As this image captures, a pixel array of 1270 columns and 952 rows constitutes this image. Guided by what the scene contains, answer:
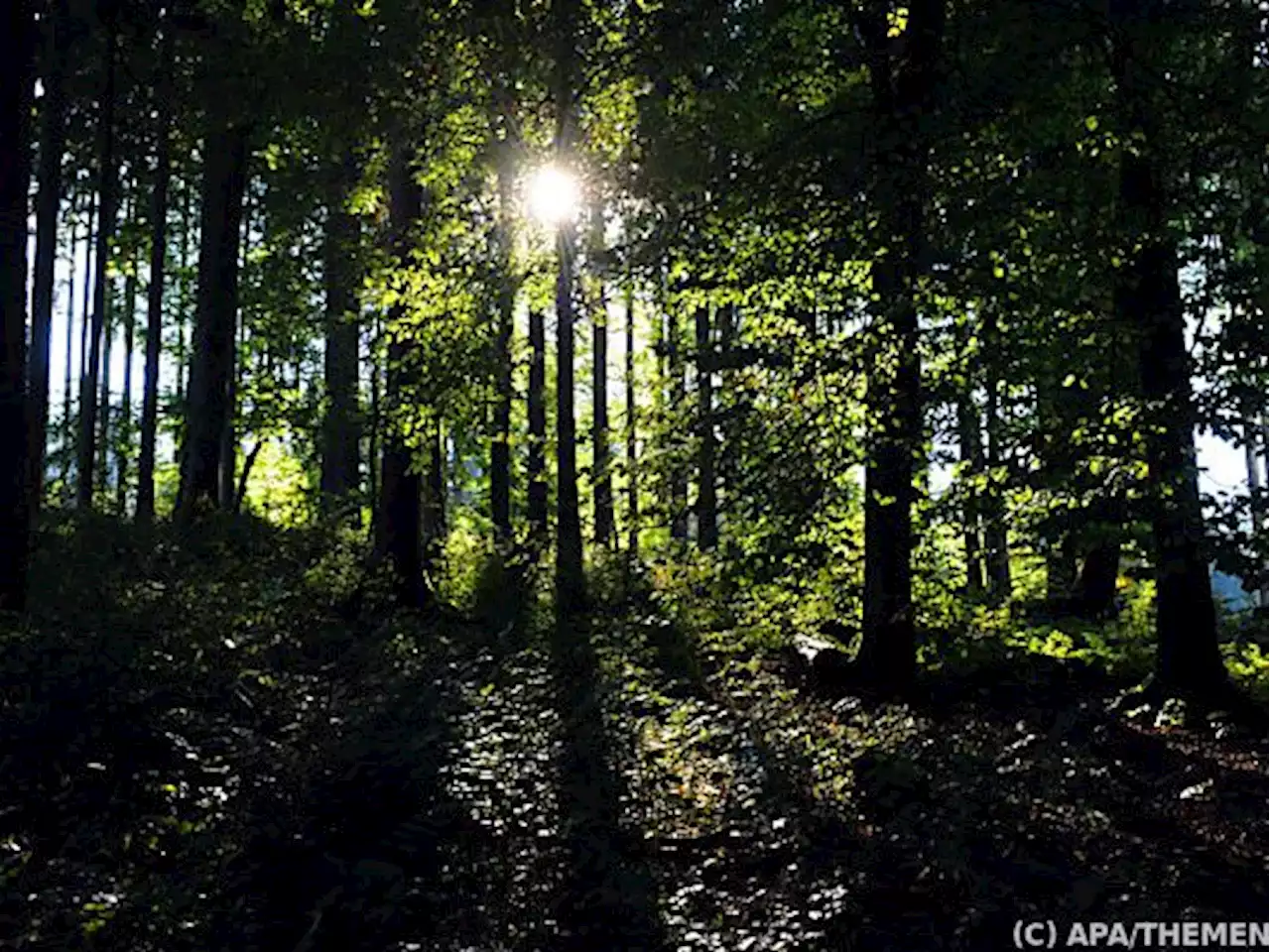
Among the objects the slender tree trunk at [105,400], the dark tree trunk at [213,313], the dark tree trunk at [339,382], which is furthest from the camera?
the slender tree trunk at [105,400]

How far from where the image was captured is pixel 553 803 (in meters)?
7.53

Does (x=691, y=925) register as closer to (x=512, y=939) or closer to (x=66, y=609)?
(x=512, y=939)

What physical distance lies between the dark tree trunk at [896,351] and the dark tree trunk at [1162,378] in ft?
5.29

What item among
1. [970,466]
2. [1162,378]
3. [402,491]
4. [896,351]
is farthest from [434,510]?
[1162,378]

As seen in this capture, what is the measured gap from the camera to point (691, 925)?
569 centimetres

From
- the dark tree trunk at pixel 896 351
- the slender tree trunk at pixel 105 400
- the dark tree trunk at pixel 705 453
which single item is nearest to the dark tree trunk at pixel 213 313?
the dark tree trunk at pixel 705 453

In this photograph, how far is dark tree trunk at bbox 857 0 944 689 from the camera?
315 inches

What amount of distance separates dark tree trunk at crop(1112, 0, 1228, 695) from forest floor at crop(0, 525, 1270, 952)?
89 centimetres

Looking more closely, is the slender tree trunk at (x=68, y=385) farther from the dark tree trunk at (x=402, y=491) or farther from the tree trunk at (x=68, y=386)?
the dark tree trunk at (x=402, y=491)

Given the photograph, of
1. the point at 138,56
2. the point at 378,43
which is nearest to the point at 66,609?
the point at 378,43

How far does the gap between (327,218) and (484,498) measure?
15.4 metres

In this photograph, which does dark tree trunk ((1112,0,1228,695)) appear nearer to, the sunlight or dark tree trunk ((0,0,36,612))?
the sunlight

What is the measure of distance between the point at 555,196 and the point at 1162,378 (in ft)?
20.6

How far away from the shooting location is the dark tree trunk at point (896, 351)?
8.00 metres
